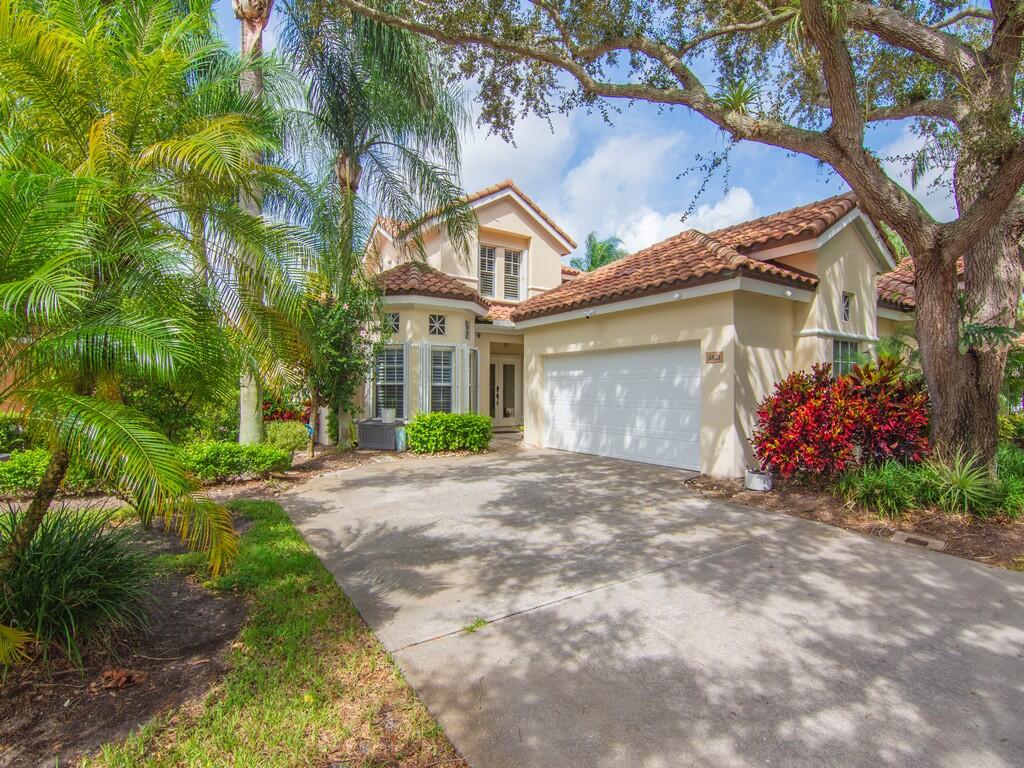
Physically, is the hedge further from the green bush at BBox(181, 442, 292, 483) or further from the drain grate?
the drain grate

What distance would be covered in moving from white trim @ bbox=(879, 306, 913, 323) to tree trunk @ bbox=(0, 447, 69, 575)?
51.8 ft

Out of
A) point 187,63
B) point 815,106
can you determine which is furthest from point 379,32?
point 815,106

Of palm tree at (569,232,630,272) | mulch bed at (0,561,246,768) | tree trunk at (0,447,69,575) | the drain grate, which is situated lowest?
mulch bed at (0,561,246,768)

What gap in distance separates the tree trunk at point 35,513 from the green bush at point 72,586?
0.06 metres

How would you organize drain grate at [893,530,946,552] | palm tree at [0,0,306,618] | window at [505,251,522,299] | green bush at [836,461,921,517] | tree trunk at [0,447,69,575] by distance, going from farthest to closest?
1. window at [505,251,522,299]
2. green bush at [836,461,921,517]
3. drain grate at [893,530,946,552]
4. tree trunk at [0,447,69,575]
5. palm tree at [0,0,306,618]

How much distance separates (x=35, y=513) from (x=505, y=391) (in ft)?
52.6

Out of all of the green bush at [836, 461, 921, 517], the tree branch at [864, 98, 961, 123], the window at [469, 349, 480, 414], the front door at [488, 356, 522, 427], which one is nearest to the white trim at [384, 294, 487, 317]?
the window at [469, 349, 480, 414]

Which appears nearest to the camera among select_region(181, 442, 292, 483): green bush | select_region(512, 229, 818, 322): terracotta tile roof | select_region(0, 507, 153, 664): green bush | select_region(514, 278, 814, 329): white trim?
select_region(0, 507, 153, 664): green bush

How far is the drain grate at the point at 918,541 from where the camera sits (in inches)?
228

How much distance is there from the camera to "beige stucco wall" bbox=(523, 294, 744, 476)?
9.29 m

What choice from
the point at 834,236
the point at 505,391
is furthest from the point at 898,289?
the point at 505,391

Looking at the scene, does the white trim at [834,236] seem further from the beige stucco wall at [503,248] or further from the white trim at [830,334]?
the beige stucco wall at [503,248]

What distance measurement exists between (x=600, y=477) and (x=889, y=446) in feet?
15.0

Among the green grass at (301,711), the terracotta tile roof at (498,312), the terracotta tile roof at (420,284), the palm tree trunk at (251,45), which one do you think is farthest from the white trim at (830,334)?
the palm tree trunk at (251,45)
